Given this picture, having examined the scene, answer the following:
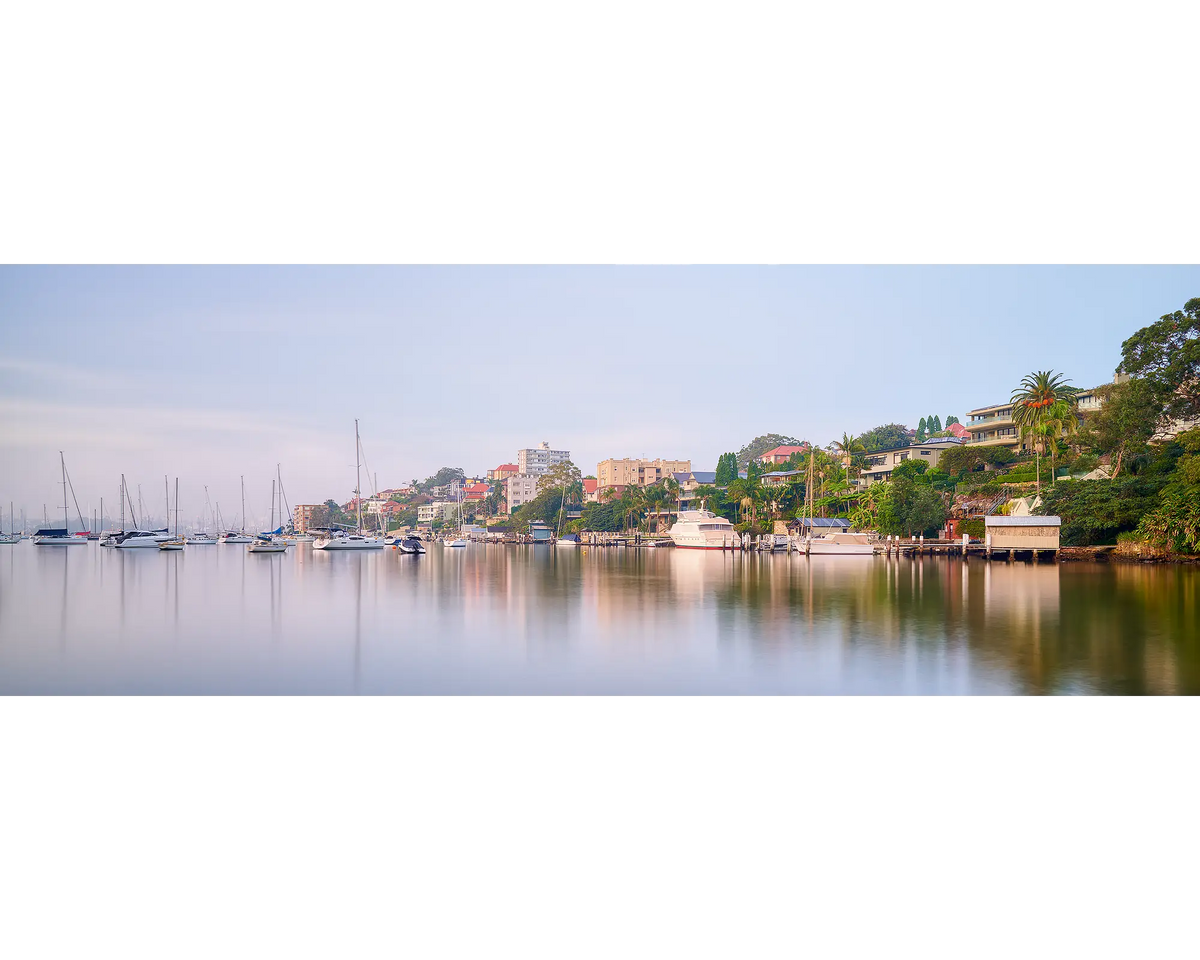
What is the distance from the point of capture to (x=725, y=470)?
46250mm

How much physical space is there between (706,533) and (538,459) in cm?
1736

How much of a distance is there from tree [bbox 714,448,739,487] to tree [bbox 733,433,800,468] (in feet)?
29.2

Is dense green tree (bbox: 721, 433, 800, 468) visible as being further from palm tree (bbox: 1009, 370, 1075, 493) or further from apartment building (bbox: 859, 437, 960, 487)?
palm tree (bbox: 1009, 370, 1075, 493)

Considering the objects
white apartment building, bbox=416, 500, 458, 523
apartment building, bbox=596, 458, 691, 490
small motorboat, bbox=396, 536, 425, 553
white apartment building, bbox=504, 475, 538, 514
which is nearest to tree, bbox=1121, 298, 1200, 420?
small motorboat, bbox=396, 536, 425, 553

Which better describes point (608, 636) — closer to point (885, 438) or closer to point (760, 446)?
point (885, 438)

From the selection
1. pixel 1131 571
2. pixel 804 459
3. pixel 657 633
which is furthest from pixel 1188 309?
Answer: pixel 657 633

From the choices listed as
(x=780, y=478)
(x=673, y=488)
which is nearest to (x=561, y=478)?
(x=673, y=488)
